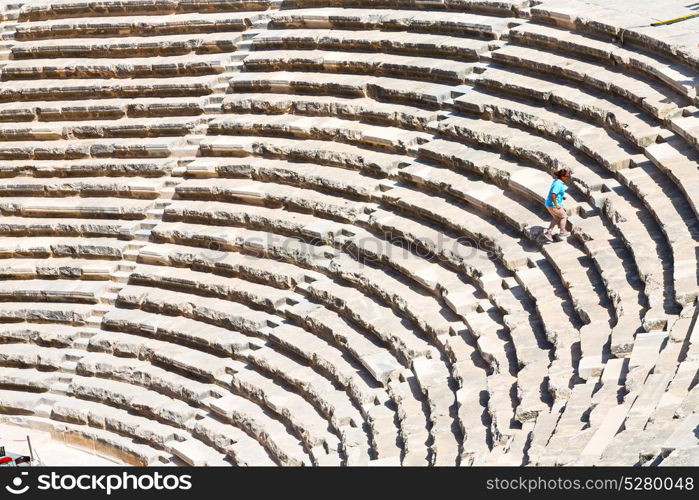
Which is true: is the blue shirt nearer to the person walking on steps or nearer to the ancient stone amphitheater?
the person walking on steps

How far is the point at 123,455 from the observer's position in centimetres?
1892

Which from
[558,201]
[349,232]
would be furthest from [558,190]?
[349,232]

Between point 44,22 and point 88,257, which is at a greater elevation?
point 44,22

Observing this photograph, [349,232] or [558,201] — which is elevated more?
[349,232]

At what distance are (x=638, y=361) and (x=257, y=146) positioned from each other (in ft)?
34.5

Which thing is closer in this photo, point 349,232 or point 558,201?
point 558,201

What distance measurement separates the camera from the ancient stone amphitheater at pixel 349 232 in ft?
44.9

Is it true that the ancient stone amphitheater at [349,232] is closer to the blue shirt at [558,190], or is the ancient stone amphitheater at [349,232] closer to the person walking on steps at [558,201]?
the person walking on steps at [558,201]

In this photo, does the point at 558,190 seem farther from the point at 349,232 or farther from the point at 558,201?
the point at 349,232

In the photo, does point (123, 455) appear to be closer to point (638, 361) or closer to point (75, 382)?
point (75, 382)

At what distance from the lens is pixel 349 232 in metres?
18.9

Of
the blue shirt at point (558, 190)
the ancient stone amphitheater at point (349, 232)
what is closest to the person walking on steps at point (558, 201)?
the blue shirt at point (558, 190)

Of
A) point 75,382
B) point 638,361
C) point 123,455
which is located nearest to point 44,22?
point 75,382
